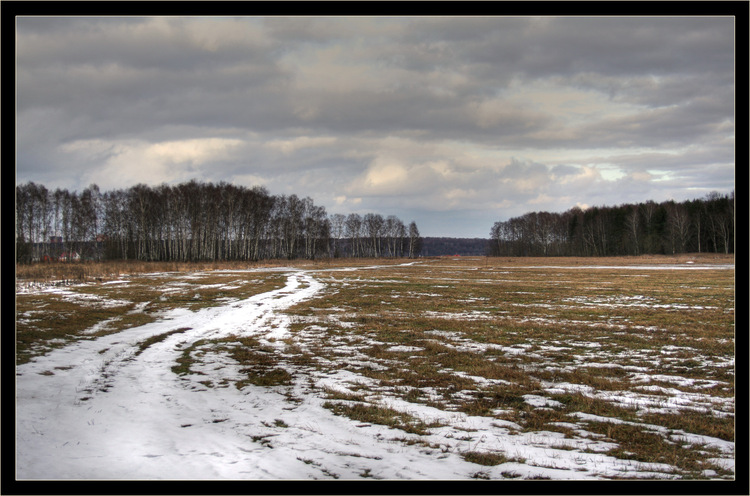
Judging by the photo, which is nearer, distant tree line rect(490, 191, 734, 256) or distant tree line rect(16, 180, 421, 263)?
distant tree line rect(16, 180, 421, 263)

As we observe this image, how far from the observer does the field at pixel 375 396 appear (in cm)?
525

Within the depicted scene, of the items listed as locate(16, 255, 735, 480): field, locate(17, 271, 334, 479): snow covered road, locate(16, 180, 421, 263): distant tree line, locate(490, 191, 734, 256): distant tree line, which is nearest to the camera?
locate(17, 271, 334, 479): snow covered road

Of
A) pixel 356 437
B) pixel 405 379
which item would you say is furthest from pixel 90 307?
pixel 356 437

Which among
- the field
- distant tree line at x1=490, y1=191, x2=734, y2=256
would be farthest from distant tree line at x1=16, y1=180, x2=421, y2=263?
distant tree line at x1=490, y1=191, x2=734, y2=256

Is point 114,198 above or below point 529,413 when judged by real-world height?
above

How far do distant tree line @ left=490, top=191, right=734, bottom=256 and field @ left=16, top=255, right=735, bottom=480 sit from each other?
58370mm

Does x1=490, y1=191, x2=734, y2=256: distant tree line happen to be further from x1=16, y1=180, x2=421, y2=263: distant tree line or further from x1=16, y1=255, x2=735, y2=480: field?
x1=16, y1=180, x2=421, y2=263: distant tree line

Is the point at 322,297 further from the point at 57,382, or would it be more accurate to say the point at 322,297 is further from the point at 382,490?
the point at 382,490

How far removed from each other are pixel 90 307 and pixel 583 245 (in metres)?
133

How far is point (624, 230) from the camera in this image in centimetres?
11256

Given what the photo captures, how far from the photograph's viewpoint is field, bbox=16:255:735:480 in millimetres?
5254

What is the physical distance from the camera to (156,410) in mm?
7211

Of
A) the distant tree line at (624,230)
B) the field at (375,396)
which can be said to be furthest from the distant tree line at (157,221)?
the distant tree line at (624,230)

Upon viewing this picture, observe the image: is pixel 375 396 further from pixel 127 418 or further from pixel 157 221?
pixel 157 221
